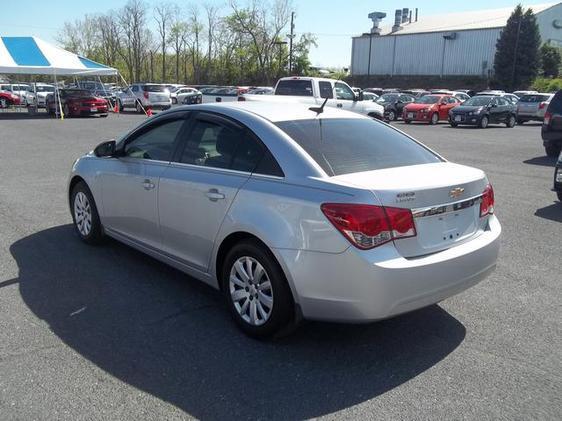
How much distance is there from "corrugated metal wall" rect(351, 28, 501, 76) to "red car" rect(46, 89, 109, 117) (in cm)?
5526

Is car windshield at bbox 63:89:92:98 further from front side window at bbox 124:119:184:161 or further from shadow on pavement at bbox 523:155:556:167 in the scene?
front side window at bbox 124:119:184:161

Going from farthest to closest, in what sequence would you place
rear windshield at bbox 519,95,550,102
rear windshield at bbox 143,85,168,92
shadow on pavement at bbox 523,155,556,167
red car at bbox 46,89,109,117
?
rear windshield at bbox 143,85,168,92 < rear windshield at bbox 519,95,550,102 < red car at bbox 46,89,109,117 < shadow on pavement at bbox 523,155,556,167

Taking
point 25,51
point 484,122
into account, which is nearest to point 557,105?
point 484,122

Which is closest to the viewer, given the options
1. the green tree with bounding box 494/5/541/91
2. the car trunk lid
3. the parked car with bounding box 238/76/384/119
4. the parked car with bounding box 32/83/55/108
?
the car trunk lid

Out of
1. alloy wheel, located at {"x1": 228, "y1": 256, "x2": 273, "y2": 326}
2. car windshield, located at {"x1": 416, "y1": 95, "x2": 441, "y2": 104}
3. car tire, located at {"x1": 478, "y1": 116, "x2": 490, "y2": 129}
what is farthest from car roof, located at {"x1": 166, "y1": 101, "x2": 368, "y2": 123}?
car windshield, located at {"x1": 416, "y1": 95, "x2": 441, "y2": 104}

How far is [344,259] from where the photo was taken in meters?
3.22

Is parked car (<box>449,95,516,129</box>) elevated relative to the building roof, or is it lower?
lower

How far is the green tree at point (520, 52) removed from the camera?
200ft

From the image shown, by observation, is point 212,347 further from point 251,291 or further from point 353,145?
point 353,145

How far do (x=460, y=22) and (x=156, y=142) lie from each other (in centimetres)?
8306

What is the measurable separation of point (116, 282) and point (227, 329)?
4.53ft

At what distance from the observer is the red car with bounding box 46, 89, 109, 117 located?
28.3 metres

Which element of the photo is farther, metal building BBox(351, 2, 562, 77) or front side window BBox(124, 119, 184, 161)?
metal building BBox(351, 2, 562, 77)

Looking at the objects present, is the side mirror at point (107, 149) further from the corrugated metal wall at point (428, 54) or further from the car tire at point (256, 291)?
the corrugated metal wall at point (428, 54)
